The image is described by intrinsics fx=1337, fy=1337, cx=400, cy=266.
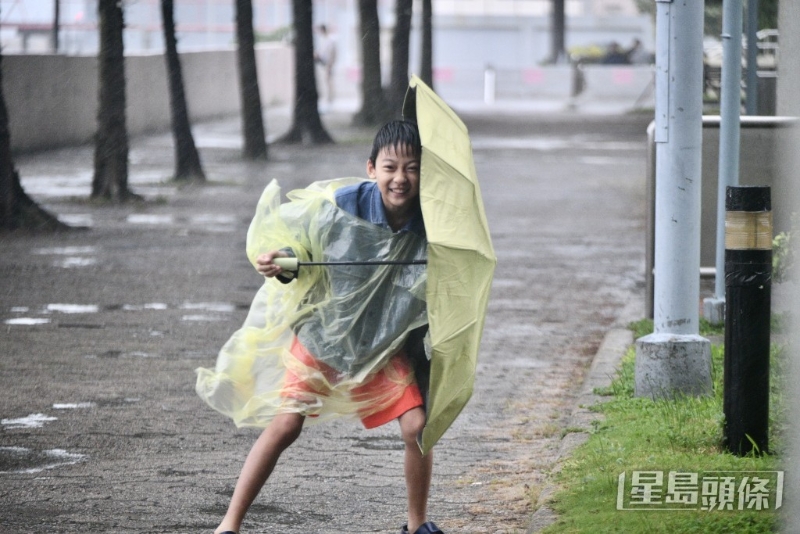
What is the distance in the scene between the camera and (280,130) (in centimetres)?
2923

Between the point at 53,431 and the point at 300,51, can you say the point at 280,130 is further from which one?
the point at 53,431

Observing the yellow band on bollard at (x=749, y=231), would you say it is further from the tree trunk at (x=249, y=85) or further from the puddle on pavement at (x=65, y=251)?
the tree trunk at (x=249, y=85)

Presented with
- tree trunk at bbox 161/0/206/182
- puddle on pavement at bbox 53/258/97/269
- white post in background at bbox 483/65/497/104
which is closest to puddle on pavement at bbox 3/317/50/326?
puddle on pavement at bbox 53/258/97/269

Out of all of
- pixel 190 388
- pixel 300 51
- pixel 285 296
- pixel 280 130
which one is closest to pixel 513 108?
pixel 280 130

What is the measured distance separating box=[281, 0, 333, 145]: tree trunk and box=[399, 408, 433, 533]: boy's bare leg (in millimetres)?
21187

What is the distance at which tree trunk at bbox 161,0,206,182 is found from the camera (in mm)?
18938

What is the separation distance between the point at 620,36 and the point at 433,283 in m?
57.0

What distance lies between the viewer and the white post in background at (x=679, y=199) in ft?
21.9

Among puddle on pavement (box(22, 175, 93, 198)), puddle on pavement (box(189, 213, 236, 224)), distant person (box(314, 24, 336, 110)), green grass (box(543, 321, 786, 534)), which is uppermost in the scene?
green grass (box(543, 321, 786, 534))

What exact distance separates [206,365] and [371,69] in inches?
826

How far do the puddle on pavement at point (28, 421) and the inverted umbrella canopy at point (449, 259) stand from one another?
2.83m

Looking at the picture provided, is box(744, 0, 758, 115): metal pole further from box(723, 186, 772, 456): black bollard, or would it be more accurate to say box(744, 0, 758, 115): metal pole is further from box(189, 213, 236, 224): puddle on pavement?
box(189, 213, 236, 224): puddle on pavement

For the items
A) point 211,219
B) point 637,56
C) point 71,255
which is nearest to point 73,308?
point 71,255

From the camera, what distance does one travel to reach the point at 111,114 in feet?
53.9
